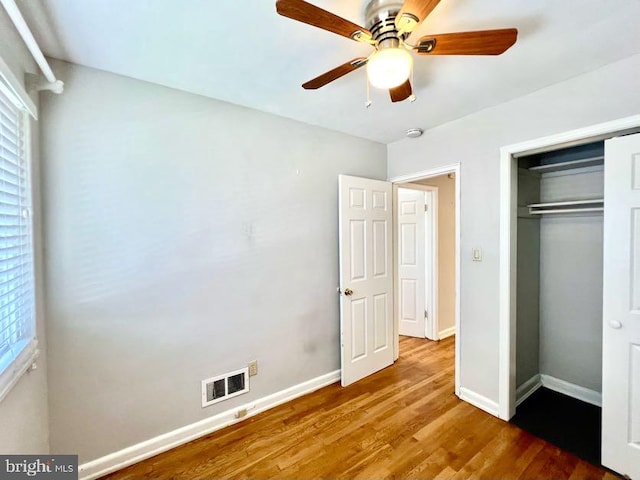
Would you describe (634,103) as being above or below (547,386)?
above

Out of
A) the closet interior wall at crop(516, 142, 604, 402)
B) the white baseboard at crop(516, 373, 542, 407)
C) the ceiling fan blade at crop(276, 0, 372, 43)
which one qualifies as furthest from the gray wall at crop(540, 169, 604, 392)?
the ceiling fan blade at crop(276, 0, 372, 43)

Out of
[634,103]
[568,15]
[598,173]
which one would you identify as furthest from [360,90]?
[598,173]

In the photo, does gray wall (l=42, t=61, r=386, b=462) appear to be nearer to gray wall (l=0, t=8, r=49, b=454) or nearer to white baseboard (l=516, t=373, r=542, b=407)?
gray wall (l=0, t=8, r=49, b=454)

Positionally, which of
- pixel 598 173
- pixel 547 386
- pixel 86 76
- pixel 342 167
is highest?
pixel 86 76

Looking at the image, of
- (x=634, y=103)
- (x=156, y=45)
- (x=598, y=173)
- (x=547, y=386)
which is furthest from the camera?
(x=547, y=386)

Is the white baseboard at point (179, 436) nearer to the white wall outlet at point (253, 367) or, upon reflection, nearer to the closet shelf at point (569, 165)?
the white wall outlet at point (253, 367)

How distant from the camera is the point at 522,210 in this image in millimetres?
2387

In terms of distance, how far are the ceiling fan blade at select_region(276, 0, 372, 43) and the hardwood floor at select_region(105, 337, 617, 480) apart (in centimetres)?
231

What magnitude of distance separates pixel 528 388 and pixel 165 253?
322 cm

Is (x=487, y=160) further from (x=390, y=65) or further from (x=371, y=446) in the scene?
(x=371, y=446)

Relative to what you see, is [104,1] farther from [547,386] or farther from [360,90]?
[547,386]

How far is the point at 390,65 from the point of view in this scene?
117 cm

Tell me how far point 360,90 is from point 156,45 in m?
1.24

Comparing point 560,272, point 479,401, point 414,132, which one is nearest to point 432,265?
point 560,272
